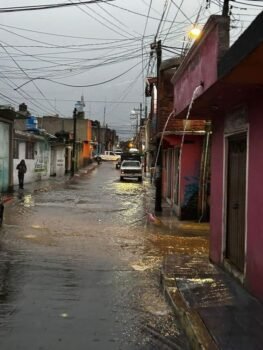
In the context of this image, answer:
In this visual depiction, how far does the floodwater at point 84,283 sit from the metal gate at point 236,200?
138 cm

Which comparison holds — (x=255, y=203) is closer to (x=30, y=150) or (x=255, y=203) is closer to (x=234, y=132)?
(x=234, y=132)

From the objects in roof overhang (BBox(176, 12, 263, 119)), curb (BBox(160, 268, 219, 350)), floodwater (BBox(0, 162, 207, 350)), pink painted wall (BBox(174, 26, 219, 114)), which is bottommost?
floodwater (BBox(0, 162, 207, 350))

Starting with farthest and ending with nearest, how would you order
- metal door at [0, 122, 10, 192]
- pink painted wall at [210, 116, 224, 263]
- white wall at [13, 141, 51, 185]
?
white wall at [13, 141, 51, 185]
metal door at [0, 122, 10, 192]
pink painted wall at [210, 116, 224, 263]

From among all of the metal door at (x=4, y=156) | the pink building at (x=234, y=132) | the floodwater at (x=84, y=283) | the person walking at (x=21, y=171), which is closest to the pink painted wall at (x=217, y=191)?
the pink building at (x=234, y=132)

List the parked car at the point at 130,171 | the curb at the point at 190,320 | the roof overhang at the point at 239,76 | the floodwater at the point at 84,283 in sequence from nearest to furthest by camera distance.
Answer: the roof overhang at the point at 239,76, the curb at the point at 190,320, the floodwater at the point at 84,283, the parked car at the point at 130,171

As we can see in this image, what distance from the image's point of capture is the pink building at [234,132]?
6977 mm

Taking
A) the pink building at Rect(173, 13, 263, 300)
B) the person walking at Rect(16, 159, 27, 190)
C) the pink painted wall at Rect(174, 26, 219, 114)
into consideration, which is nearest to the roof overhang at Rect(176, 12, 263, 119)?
the pink building at Rect(173, 13, 263, 300)

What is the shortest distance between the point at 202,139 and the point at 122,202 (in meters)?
7.47

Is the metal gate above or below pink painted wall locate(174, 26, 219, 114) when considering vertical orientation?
below

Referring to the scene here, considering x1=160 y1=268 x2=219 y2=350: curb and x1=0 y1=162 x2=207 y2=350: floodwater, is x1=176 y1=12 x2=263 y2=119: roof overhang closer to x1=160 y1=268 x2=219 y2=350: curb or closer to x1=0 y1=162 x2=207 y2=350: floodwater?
x1=160 y1=268 x2=219 y2=350: curb

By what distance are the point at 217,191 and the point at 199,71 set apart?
2416 millimetres

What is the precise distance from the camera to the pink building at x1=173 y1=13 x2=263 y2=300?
22.9ft

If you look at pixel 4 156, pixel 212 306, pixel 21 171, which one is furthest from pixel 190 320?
pixel 21 171

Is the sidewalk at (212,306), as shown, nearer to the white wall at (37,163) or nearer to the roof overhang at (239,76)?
the roof overhang at (239,76)
